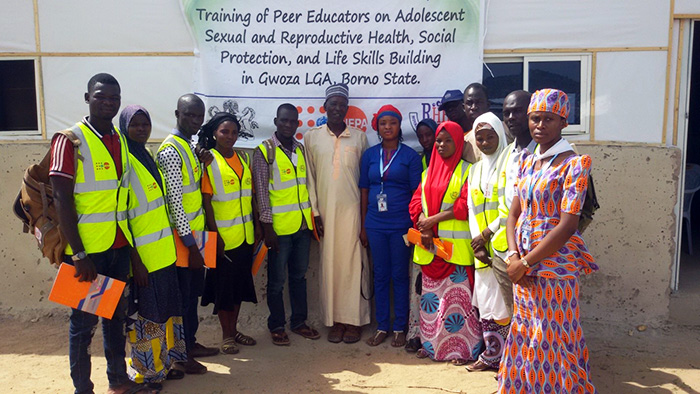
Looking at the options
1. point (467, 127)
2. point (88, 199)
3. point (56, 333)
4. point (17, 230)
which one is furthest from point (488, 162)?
point (17, 230)

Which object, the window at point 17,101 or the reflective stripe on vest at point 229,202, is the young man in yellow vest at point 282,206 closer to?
the reflective stripe on vest at point 229,202

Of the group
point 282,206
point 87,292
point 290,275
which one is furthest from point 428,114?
point 87,292

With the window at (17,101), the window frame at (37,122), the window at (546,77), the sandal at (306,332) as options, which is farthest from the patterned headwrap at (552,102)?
the window at (17,101)

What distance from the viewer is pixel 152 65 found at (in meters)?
5.16

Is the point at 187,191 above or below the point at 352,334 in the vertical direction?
above

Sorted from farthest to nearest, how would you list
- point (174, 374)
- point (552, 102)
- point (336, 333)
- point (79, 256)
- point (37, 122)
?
point (37, 122) → point (336, 333) → point (174, 374) → point (79, 256) → point (552, 102)

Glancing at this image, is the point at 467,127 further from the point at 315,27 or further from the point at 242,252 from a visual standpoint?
the point at 242,252

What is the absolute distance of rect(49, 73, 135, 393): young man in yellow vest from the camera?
10.5 ft

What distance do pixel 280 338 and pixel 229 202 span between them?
1284 millimetres

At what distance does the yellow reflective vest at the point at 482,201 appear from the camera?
3889 mm

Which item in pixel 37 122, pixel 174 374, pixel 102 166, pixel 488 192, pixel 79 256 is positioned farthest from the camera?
pixel 37 122

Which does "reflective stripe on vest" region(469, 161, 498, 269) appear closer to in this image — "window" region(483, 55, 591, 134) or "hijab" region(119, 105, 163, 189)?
"window" region(483, 55, 591, 134)

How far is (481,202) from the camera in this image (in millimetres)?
3965

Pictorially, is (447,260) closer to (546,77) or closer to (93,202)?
(546,77)
